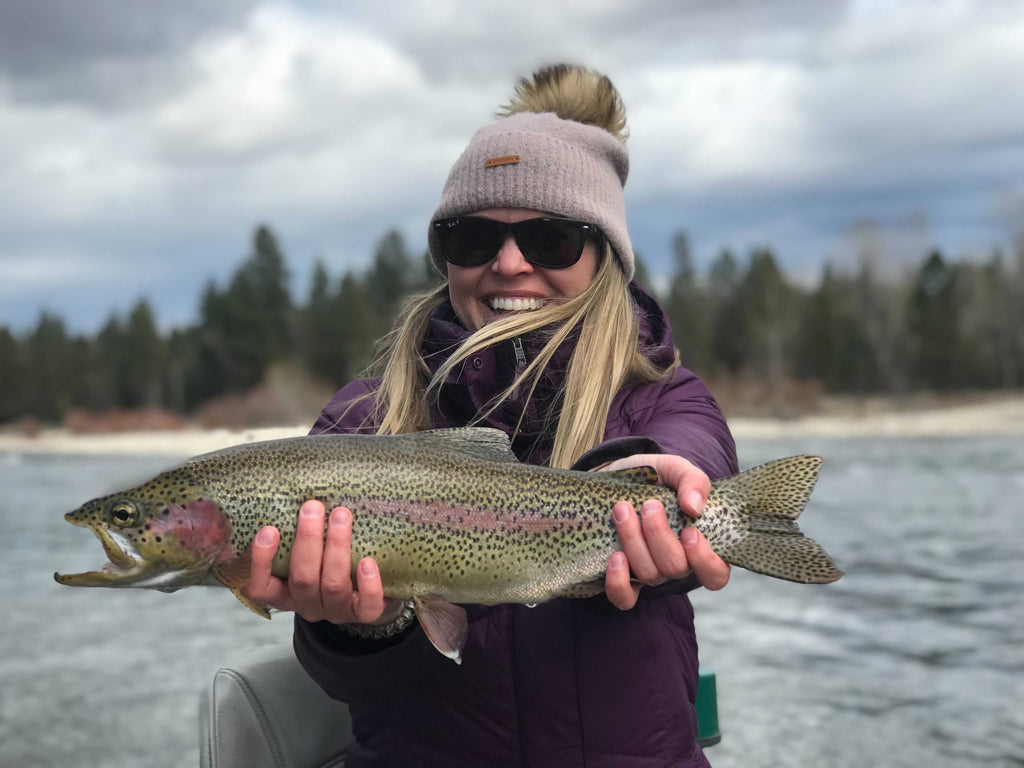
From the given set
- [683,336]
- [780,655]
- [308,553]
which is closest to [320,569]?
[308,553]

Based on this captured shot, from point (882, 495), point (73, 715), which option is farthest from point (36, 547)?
point (882, 495)

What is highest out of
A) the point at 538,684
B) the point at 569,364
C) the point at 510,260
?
the point at 510,260

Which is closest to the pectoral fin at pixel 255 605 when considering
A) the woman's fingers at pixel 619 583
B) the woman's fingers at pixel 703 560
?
the woman's fingers at pixel 619 583

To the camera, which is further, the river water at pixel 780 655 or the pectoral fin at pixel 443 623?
the river water at pixel 780 655

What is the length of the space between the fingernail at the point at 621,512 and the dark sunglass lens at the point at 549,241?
1203 millimetres

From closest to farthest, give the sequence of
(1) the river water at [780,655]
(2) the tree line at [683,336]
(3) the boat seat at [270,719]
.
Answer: (3) the boat seat at [270,719] < (1) the river water at [780,655] < (2) the tree line at [683,336]

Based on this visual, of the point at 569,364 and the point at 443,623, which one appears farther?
the point at 569,364

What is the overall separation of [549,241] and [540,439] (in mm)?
774

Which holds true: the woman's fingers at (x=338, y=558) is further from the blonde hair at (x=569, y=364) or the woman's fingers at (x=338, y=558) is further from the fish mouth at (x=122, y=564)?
the blonde hair at (x=569, y=364)

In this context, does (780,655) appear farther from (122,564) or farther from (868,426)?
(868,426)

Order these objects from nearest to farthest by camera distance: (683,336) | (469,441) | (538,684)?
(538,684) < (469,441) < (683,336)

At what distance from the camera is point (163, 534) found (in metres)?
2.92

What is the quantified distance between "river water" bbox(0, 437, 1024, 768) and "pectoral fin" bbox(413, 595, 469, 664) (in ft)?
4.24

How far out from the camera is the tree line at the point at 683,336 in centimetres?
6531
